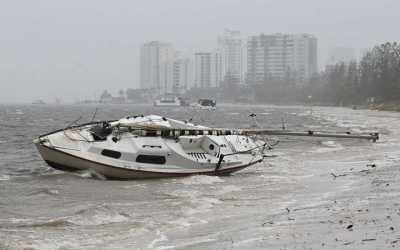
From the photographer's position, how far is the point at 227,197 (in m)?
23.0

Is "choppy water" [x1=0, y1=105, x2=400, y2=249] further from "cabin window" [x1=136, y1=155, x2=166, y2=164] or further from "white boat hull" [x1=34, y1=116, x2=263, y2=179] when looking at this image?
"cabin window" [x1=136, y1=155, x2=166, y2=164]

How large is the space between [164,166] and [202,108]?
542 feet

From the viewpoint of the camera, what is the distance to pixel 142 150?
2905 cm

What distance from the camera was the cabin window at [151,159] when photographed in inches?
1140

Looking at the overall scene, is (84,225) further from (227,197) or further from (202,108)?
(202,108)

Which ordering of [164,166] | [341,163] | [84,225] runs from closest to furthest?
[84,225]
[164,166]
[341,163]

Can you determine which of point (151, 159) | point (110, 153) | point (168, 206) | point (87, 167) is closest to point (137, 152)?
point (151, 159)

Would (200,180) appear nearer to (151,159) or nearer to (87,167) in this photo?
(151,159)

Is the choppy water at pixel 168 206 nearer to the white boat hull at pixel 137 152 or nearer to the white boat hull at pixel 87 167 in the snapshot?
the white boat hull at pixel 87 167

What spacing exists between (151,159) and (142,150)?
0.63 m

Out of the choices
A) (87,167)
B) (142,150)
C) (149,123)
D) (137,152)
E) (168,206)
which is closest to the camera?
(168,206)

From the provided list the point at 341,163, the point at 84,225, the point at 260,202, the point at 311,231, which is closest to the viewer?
the point at 311,231

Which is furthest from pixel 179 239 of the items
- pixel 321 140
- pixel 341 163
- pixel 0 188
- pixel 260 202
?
pixel 321 140

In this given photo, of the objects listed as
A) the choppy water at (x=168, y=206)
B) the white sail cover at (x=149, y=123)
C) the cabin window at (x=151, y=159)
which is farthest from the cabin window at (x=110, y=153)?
the white sail cover at (x=149, y=123)
